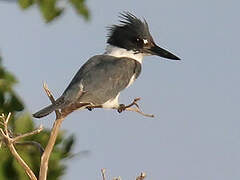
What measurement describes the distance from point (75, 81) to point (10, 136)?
2543 mm

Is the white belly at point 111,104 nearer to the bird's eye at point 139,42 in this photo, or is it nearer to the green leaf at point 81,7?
the bird's eye at point 139,42

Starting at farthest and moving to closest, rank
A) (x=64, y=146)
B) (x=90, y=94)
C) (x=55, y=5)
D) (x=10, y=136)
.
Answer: (x=55, y=5)
(x=64, y=146)
(x=90, y=94)
(x=10, y=136)

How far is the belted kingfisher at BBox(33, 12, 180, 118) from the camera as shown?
6473mm

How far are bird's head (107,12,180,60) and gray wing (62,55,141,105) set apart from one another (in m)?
0.21

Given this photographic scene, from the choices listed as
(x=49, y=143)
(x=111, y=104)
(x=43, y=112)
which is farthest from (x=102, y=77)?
(x=49, y=143)

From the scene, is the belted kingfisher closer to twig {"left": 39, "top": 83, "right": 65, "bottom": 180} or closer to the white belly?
the white belly

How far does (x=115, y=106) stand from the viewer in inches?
267

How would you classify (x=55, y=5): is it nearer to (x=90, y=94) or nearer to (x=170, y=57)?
(x=170, y=57)

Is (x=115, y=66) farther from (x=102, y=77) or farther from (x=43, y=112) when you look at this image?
(x=43, y=112)

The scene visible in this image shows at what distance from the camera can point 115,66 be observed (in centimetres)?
716

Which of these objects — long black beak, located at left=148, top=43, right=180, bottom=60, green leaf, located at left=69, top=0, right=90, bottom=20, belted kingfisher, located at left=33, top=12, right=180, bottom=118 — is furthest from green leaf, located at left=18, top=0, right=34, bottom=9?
long black beak, located at left=148, top=43, right=180, bottom=60

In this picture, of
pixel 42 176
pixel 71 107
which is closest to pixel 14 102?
pixel 71 107

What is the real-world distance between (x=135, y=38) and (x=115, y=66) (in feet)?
1.97

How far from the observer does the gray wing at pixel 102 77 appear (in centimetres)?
646
